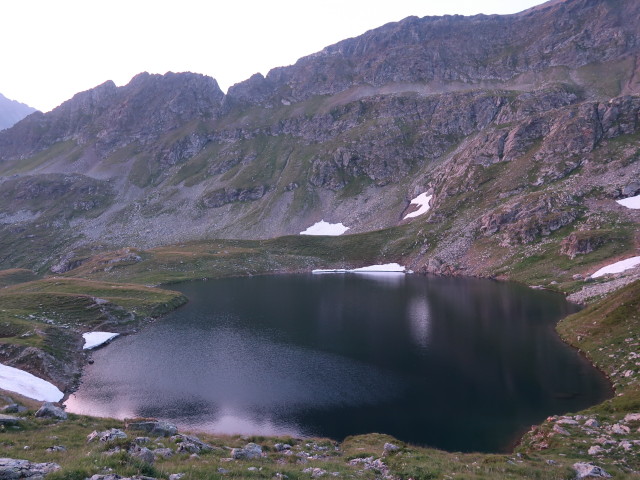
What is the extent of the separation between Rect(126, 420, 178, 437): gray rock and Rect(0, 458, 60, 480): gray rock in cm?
1073

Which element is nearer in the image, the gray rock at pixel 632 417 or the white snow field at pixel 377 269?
the gray rock at pixel 632 417

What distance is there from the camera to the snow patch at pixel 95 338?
65981 millimetres

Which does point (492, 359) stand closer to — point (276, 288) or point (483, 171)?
point (276, 288)

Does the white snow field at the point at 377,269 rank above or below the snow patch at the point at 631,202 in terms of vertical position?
below

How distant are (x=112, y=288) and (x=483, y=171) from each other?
137046 mm

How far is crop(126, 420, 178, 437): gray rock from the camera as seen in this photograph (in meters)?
24.8

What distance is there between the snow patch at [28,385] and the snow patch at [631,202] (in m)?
136

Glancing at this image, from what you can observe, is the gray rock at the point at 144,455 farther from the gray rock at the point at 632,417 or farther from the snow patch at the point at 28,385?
the snow patch at the point at 28,385

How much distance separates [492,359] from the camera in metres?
52.3

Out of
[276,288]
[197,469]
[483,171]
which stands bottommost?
[276,288]

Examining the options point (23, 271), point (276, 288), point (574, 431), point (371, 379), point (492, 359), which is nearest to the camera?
point (574, 431)

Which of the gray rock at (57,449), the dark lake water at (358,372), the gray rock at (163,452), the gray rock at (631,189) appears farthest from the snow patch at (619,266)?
the gray rock at (57,449)

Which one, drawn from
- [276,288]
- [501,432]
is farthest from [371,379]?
[276,288]

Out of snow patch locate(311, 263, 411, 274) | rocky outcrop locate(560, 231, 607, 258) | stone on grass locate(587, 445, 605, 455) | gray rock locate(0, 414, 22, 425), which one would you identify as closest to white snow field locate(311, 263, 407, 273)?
snow patch locate(311, 263, 411, 274)
